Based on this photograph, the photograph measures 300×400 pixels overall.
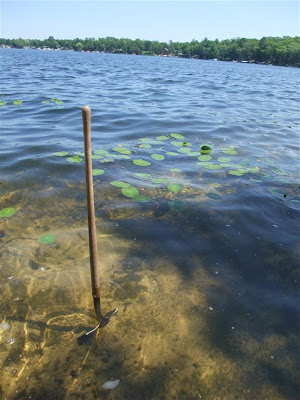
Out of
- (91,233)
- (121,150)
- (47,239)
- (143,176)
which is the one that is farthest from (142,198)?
(91,233)

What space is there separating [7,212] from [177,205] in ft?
6.87

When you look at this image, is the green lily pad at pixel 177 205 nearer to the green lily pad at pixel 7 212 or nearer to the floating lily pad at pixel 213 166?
the floating lily pad at pixel 213 166

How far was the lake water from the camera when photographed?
1.86 metres

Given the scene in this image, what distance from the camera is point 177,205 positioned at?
12.4 feet

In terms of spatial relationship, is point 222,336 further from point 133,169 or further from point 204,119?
point 204,119

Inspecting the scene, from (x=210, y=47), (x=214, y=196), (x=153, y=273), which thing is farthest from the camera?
(x=210, y=47)

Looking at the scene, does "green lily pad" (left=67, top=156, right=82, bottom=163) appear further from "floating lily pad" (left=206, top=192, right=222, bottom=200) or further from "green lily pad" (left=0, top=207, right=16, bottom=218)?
"floating lily pad" (left=206, top=192, right=222, bottom=200)

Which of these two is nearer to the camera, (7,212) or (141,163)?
(7,212)

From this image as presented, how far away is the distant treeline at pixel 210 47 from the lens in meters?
92.8

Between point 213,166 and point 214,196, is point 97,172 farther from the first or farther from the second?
point 213,166

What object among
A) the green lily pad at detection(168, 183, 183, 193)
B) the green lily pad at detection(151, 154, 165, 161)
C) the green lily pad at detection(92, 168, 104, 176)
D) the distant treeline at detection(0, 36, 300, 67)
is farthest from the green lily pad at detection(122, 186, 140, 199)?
the distant treeline at detection(0, 36, 300, 67)

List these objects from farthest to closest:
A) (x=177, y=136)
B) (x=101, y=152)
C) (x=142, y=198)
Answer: (x=177, y=136) < (x=101, y=152) < (x=142, y=198)

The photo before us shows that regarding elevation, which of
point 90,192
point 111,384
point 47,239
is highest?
point 90,192

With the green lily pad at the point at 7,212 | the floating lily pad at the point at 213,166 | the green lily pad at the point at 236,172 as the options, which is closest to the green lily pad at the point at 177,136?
the floating lily pad at the point at 213,166
